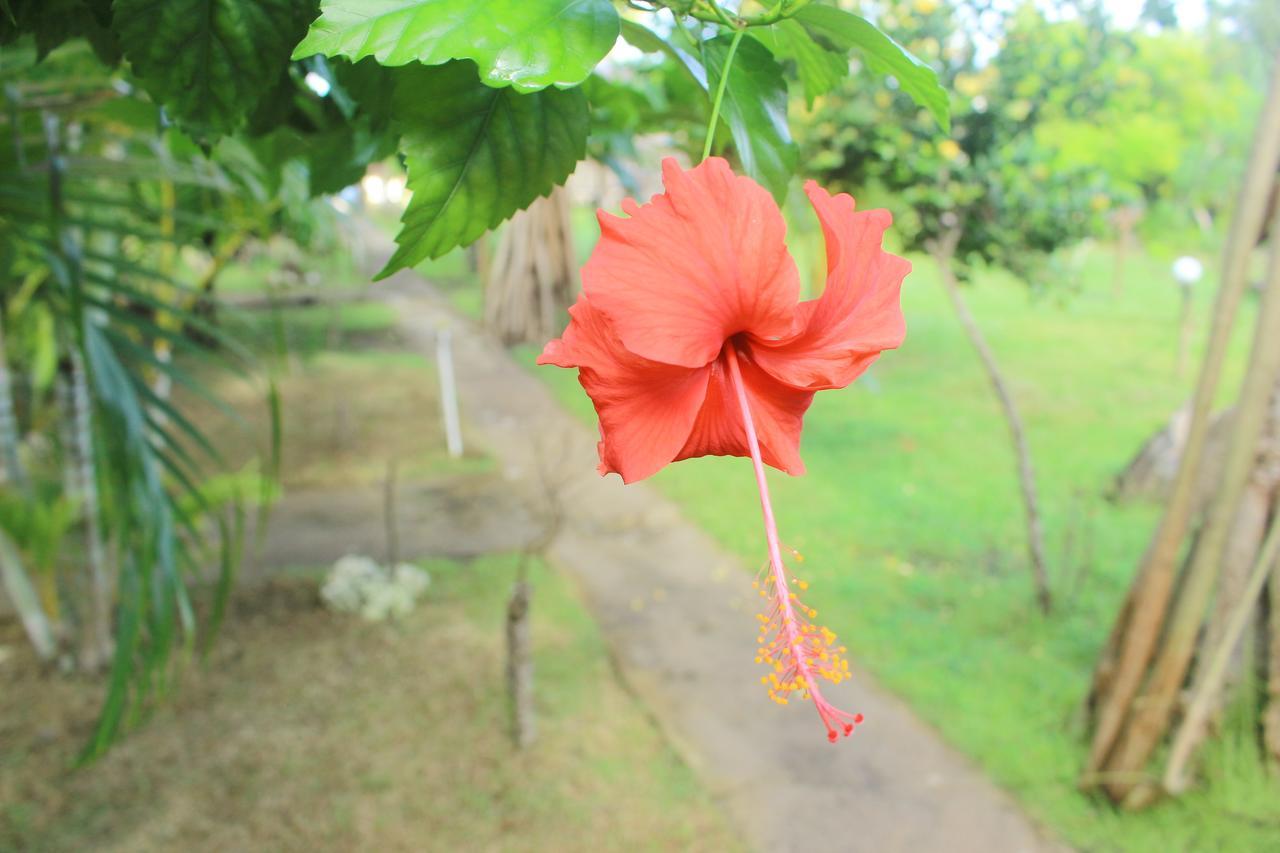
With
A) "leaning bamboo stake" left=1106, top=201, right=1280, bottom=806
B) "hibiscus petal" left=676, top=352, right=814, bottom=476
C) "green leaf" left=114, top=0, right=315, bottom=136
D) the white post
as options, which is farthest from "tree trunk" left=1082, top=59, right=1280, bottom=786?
the white post

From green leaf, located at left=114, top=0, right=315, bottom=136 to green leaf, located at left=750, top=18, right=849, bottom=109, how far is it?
27cm

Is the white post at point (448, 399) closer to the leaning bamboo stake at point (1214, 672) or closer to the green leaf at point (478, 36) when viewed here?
the leaning bamboo stake at point (1214, 672)

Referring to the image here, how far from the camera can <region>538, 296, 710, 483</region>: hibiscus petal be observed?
0.39m

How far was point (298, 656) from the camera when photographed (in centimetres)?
373

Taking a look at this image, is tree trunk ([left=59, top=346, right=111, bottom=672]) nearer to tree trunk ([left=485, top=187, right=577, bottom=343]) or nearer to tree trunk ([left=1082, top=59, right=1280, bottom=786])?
tree trunk ([left=485, top=187, right=577, bottom=343])

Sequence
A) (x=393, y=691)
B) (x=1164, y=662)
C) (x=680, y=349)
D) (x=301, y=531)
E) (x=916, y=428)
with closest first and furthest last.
A: (x=680, y=349)
(x=1164, y=662)
(x=393, y=691)
(x=301, y=531)
(x=916, y=428)

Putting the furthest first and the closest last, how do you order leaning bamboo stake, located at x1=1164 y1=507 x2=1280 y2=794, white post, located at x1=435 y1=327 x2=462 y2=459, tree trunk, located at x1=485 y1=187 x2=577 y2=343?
1. white post, located at x1=435 y1=327 x2=462 y2=459
2. leaning bamboo stake, located at x1=1164 y1=507 x2=1280 y2=794
3. tree trunk, located at x1=485 y1=187 x2=577 y2=343

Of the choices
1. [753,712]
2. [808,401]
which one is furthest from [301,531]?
[808,401]

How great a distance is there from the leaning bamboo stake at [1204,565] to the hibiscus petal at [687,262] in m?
2.52

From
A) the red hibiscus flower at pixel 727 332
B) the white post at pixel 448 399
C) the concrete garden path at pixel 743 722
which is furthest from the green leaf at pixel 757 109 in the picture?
the white post at pixel 448 399

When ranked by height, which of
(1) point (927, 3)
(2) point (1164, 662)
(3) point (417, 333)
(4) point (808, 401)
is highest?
(1) point (927, 3)

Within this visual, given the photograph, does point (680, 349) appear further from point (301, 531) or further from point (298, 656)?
point (301, 531)

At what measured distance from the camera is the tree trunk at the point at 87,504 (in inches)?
125

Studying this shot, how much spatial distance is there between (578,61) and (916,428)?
7352 millimetres
